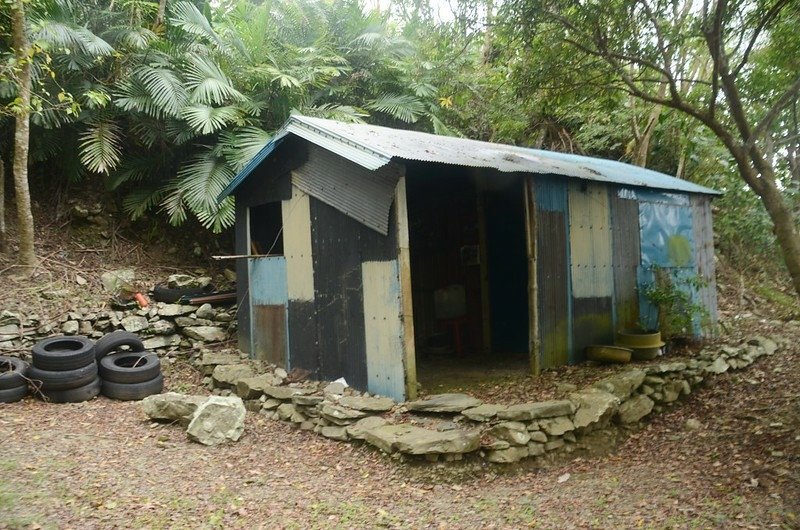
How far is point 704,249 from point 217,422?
29.4ft

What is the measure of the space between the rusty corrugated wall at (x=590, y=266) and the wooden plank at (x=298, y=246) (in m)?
3.66

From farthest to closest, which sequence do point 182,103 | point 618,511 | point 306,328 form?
point 182,103
point 306,328
point 618,511

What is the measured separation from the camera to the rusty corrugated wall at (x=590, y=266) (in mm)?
7691

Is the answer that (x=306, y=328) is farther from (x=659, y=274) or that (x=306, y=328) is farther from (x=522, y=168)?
(x=659, y=274)

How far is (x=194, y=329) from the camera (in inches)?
357

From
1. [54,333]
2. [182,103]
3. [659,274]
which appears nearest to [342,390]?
[54,333]

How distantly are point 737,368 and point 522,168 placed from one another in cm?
444

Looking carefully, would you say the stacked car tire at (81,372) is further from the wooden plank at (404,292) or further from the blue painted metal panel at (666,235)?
the blue painted metal panel at (666,235)

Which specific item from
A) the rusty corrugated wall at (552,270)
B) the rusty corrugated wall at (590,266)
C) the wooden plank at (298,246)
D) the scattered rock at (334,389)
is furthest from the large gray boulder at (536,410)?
the wooden plank at (298,246)

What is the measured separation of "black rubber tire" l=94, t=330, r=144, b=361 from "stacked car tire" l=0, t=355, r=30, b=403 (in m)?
0.84

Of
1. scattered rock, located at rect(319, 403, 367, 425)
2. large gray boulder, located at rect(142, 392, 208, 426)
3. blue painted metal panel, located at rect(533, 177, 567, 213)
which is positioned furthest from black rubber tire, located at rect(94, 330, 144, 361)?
blue painted metal panel, located at rect(533, 177, 567, 213)

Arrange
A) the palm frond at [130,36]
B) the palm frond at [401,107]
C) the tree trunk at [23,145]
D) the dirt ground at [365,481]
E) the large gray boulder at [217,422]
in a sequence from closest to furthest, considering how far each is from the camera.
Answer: the dirt ground at [365,481], the large gray boulder at [217,422], the tree trunk at [23,145], the palm frond at [130,36], the palm frond at [401,107]

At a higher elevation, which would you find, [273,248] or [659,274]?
[273,248]

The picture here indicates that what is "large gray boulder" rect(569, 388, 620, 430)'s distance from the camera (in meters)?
5.60
